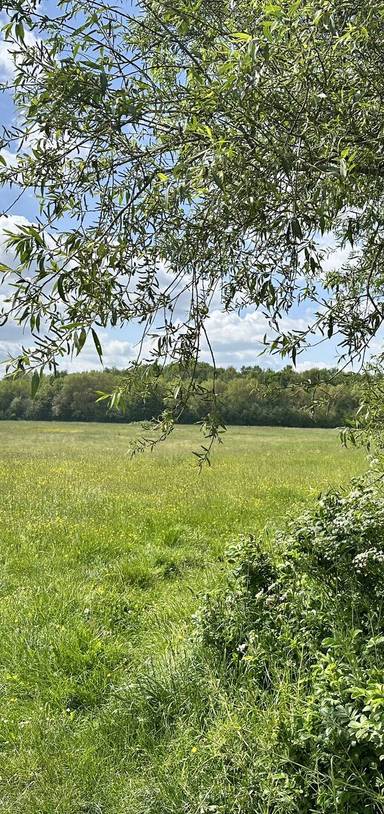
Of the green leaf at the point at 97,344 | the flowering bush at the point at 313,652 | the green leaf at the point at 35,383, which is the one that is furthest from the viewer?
the flowering bush at the point at 313,652

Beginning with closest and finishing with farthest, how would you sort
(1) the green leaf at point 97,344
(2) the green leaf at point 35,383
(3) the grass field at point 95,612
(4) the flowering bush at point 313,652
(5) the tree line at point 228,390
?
(2) the green leaf at point 35,383 → (1) the green leaf at point 97,344 → (5) the tree line at point 228,390 → (4) the flowering bush at point 313,652 → (3) the grass field at point 95,612

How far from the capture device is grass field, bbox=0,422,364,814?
12.3 feet

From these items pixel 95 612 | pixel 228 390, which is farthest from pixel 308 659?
pixel 95 612

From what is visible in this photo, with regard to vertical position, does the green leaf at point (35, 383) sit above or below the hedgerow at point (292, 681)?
above

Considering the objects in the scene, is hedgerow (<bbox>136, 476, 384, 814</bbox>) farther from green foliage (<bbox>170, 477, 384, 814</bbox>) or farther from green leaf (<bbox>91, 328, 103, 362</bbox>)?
green leaf (<bbox>91, 328, 103, 362</bbox>)

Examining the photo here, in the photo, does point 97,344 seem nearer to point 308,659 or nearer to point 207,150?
point 207,150

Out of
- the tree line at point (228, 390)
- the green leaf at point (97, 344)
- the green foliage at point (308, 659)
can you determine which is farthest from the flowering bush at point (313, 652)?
the green leaf at point (97, 344)

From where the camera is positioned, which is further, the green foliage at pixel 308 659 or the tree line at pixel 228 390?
the green foliage at pixel 308 659

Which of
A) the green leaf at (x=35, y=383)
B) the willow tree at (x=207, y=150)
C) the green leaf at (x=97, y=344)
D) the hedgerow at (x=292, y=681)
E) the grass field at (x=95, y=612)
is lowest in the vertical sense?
the grass field at (x=95, y=612)

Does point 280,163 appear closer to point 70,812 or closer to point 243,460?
point 70,812

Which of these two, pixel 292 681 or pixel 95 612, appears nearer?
pixel 292 681

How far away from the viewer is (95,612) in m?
6.24

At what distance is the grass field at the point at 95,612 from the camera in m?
3.75

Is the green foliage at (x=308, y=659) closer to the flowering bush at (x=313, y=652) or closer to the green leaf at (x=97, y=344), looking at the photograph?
the flowering bush at (x=313, y=652)
